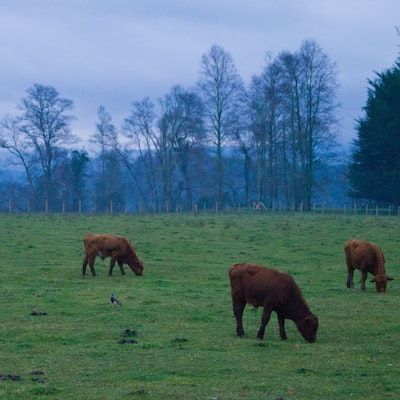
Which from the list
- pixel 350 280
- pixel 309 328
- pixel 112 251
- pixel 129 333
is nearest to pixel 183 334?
pixel 129 333

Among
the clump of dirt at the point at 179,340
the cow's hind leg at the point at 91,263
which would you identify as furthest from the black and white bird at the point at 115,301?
the cow's hind leg at the point at 91,263

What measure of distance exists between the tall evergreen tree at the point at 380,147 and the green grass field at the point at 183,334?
36276 millimetres

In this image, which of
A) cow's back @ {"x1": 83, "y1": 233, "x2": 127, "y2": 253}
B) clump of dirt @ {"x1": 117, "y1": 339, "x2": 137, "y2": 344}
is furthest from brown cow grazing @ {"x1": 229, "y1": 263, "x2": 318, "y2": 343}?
Answer: cow's back @ {"x1": 83, "y1": 233, "x2": 127, "y2": 253}

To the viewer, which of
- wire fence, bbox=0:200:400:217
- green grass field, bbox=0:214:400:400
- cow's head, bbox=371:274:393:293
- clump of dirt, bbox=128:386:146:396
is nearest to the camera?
clump of dirt, bbox=128:386:146:396

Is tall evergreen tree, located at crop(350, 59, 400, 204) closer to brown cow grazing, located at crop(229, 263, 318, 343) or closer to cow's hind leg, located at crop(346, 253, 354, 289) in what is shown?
cow's hind leg, located at crop(346, 253, 354, 289)

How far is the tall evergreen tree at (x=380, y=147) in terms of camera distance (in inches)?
2736

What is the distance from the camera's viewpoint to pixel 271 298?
16.2 meters

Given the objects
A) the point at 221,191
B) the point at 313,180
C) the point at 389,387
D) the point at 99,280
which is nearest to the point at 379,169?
the point at 313,180

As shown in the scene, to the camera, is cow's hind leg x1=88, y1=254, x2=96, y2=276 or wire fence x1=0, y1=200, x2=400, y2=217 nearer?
cow's hind leg x1=88, y1=254, x2=96, y2=276

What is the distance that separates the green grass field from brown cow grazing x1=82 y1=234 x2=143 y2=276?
0.41 metres

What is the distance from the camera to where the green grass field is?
12.4 metres

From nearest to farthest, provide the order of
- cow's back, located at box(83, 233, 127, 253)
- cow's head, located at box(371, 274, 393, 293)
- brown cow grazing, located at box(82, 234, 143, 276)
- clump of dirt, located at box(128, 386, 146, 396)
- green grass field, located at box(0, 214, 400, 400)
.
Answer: clump of dirt, located at box(128, 386, 146, 396) → green grass field, located at box(0, 214, 400, 400) → cow's head, located at box(371, 274, 393, 293) → brown cow grazing, located at box(82, 234, 143, 276) → cow's back, located at box(83, 233, 127, 253)

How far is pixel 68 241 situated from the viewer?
1516 inches

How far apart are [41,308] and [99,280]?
597 cm
